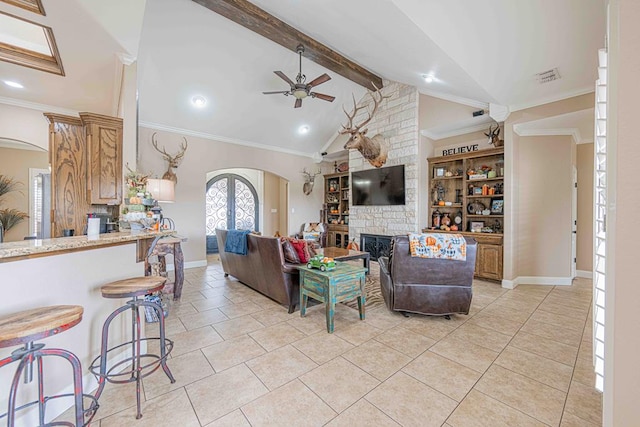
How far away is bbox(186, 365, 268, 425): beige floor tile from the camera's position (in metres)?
1.66

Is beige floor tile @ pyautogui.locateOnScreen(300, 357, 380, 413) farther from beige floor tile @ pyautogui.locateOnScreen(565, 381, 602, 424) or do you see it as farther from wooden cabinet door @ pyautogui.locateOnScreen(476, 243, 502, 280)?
wooden cabinet door @ pyautogui.locateOnScreen(476, 243, 502, 280)

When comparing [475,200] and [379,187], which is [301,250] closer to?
[379,187]

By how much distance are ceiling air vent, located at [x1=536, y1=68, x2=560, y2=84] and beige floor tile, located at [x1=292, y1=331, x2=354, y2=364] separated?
13.5 ft

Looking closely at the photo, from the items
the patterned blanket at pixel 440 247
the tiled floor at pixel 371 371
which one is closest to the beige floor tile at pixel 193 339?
the tiled floor at pixel 371 371

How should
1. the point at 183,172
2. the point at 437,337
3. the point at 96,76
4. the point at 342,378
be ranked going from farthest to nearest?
the point at 183,172, the point at 96,76, the point at 437,337, the point at 342,378

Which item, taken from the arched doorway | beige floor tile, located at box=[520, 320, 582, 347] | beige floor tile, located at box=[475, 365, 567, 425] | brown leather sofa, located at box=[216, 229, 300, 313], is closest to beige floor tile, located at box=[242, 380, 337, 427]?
beige floor tile, located at box=[475, 365, 567, 425]

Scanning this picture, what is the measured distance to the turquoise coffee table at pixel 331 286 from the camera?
2.69 meters

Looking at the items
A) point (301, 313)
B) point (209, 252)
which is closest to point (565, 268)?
point (301, 313)

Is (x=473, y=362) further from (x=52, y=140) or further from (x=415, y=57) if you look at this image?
(x=52, y=140)

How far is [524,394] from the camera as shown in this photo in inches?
71.0

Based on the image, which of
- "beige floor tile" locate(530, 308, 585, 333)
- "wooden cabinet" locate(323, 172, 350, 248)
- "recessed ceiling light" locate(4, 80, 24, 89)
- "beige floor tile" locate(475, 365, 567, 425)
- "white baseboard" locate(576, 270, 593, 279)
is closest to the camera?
"beige floor tile" locate(475, 365, 567, 425)

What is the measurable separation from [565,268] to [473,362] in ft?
12.0

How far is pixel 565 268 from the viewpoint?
4.43 m

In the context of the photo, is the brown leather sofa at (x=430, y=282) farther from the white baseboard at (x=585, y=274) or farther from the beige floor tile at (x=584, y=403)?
the white baseboard at (x=585, y=274)
